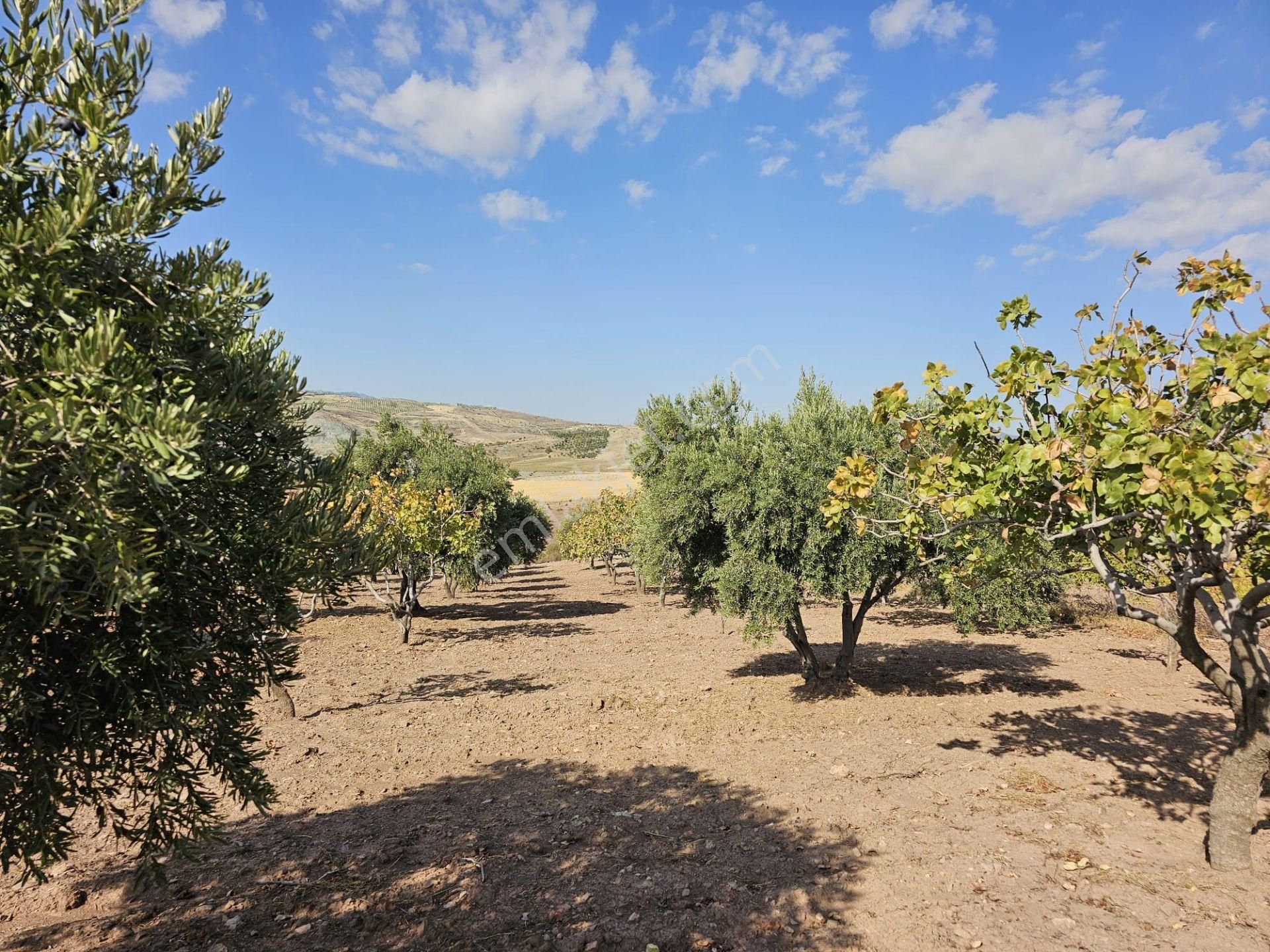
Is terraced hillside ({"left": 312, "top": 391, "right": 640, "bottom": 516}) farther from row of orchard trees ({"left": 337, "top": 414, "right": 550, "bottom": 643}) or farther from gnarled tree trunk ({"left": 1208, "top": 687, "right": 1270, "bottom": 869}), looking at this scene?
gnarled tree trunk ({"left": 1208, "top": 687, "right": 1270, "bottom": 869})

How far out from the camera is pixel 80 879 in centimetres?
715

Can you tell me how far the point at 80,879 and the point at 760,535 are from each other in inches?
439

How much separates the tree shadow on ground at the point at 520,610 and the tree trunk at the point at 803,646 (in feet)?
48.2

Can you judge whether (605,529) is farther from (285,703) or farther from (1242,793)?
(1242,793)

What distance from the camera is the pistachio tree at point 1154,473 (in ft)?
15.8

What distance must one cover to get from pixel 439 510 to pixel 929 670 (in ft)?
55.2

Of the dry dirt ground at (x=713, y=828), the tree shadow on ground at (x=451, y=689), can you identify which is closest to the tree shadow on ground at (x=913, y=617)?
the dry dirt ground at (x=713, y=828)

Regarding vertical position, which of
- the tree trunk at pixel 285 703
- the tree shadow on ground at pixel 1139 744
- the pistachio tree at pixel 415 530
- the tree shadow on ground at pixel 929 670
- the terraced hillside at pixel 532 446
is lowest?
the tree trunk at pixel 285 703

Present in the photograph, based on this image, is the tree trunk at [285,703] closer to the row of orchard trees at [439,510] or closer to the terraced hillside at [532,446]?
the row of orchard trees at [439,510]

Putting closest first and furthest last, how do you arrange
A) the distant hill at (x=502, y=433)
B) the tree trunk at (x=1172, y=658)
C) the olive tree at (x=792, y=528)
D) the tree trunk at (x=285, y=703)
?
the olive tree at (x=792, y=528), the tree trunk at (x=285, y=703), the tree trunk at (x=1172, y=658), the distant hill at (x=502, y=433)

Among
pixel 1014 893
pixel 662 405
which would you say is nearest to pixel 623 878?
pixel 1014 893

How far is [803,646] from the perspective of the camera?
50.9ft

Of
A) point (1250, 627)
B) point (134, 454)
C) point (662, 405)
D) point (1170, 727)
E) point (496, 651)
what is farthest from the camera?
point (496, 651)

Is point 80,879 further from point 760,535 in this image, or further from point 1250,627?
point 1250,627
